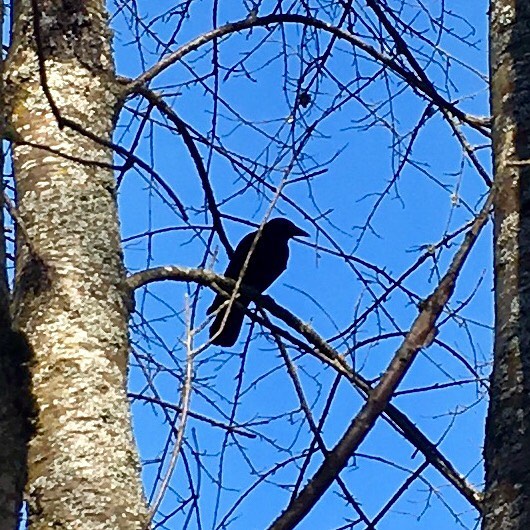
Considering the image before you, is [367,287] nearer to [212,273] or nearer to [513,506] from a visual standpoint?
[212,273]

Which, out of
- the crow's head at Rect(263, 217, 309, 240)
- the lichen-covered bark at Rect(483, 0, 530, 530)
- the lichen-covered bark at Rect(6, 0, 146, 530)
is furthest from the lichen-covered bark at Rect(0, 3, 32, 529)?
the crow's head at Rect(263, 217, 309, 240)

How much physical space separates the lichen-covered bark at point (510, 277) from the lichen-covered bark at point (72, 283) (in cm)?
70

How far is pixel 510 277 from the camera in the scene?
3.67ft

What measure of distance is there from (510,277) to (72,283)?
126 cm

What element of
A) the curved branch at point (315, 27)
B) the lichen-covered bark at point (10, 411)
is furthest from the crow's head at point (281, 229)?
the lichen-covered bark at point (10, 411)

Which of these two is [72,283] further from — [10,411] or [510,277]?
[510,277]

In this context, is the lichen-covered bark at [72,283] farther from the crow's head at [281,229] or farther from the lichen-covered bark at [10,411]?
the crow's head at [281,229]

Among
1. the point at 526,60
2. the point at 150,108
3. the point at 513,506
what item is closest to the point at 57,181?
the point at 150,108

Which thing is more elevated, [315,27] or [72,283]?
[315,27]

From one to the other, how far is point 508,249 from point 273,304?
190 cm

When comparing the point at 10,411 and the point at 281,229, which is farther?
the point at 281,229

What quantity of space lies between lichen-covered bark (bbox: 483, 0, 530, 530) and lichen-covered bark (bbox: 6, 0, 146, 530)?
0.70 metres

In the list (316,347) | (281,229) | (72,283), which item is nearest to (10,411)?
(72,283)

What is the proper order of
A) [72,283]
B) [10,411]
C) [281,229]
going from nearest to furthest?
1. [10,411]
2. [72,283]
3. [281,229]
